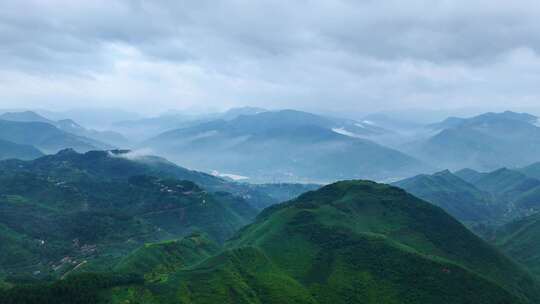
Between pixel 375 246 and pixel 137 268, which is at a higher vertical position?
pixel 375 246

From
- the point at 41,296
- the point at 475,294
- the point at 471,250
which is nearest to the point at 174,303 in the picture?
the point at 41,296

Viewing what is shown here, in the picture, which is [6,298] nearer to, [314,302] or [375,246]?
[314,302]

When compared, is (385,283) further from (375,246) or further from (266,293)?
(266,293)

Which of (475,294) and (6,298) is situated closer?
(6,298)

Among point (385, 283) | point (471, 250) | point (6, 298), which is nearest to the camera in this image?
point (6, 298)

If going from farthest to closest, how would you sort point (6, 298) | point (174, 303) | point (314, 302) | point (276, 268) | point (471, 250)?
point (471, 250) < point (276, 268) < point (314, 302) < point (174, 303) < point (6, 298)

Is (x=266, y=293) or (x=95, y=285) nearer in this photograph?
(x=95, y=285)

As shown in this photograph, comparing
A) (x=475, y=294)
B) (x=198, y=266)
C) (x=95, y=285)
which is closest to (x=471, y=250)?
(x=475, y=294)

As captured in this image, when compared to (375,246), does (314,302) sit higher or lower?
lower

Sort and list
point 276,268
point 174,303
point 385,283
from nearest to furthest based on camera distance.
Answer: point 174,303, point 385,283, point 276,268
